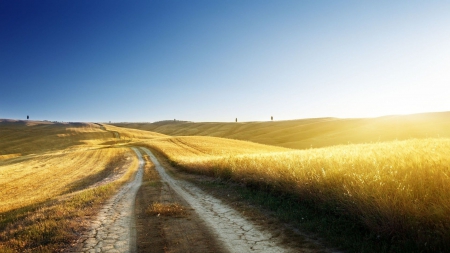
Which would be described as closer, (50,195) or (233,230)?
(233,230)

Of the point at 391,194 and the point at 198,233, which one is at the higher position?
the point at 391,194

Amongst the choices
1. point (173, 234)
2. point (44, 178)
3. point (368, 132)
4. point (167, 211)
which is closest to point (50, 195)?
point (44, 178)

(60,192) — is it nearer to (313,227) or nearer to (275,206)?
(275,206)

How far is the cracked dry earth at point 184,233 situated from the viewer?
20.6 feet

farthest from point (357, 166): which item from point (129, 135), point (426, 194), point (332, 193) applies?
point (129, 135)

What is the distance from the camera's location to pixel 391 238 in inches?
223

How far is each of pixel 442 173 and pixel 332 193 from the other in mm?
2650

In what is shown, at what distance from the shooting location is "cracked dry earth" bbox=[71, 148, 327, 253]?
6.27m

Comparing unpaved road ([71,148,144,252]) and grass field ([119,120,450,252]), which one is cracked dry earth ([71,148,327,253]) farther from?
grass field ([119,120,450,252])

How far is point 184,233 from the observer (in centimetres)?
727

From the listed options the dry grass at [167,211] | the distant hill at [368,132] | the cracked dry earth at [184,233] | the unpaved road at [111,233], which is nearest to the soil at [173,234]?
the cracked dry earth at [184,233]

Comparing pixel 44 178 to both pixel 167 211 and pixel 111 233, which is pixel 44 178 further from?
pixel 111 233

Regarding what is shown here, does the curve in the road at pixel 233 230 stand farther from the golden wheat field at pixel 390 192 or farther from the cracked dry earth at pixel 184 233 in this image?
the golden wheat field at pixel 390 192

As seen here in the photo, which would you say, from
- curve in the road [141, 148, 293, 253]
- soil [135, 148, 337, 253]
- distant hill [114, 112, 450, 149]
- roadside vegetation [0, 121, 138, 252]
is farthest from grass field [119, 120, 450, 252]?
distant hill [114, 112, 450, 149]
